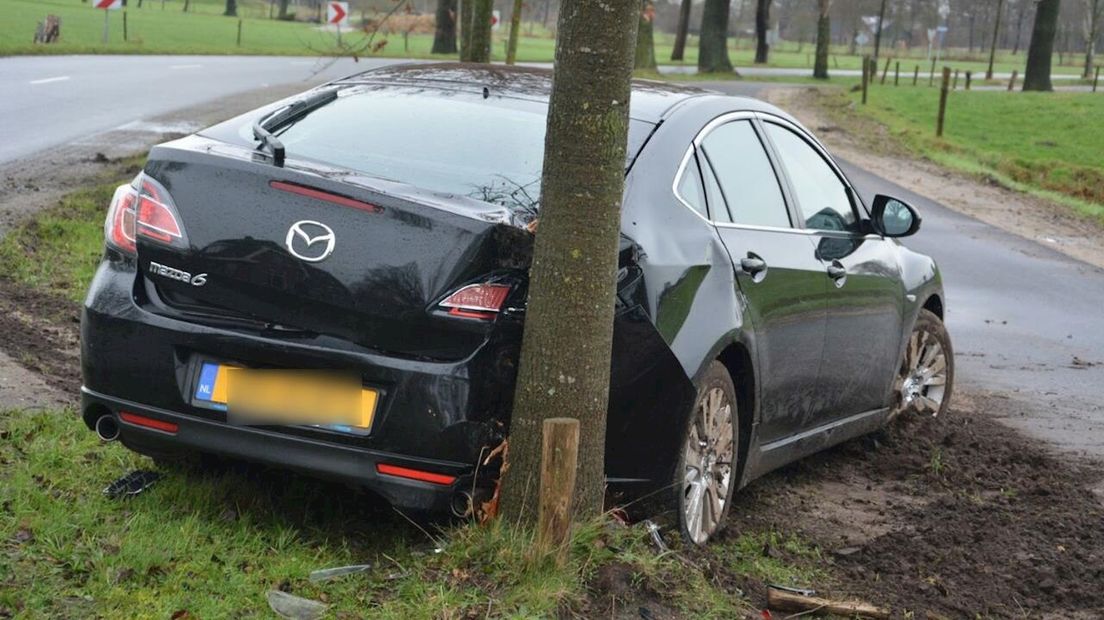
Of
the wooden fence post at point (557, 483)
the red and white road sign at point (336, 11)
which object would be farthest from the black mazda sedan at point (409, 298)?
the red and white road sign at point (336, 11)

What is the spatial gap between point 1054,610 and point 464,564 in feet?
7.11

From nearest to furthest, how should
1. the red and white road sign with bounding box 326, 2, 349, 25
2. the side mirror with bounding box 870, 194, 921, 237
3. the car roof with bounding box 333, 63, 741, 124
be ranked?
the car roof with bounding box 333, 63, 741, 124
the side mirror with bounding box 870, 194, 921, 237
the red and white road sign with bounding box 326, 2, 349, 25

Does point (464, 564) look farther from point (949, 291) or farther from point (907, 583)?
point (949, 291)

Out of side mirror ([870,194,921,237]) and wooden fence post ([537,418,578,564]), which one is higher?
side mirror ([870,194,921,237])

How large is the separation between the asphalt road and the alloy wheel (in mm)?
2851

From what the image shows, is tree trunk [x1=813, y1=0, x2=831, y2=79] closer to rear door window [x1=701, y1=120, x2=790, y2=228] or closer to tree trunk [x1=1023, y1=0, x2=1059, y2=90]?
tree trunk [x1=1023, y1=0, x2=1059, y2=90]

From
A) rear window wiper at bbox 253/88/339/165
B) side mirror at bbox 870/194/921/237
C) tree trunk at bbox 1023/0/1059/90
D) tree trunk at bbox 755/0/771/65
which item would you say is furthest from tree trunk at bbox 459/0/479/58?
tree trunk at bbox 755/0/771/65

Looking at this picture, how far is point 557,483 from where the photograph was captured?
4059 mm

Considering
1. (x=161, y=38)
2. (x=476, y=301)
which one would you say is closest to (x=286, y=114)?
(x=476, y=301)

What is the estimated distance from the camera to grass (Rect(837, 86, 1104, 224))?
26.4m

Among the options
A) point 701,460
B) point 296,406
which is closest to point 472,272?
point 296,406

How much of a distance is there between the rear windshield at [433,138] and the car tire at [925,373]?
2747 millimetres

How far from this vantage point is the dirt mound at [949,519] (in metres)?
5.04

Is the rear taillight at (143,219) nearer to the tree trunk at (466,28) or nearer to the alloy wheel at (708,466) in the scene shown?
the alloy wheel at (708,466)
